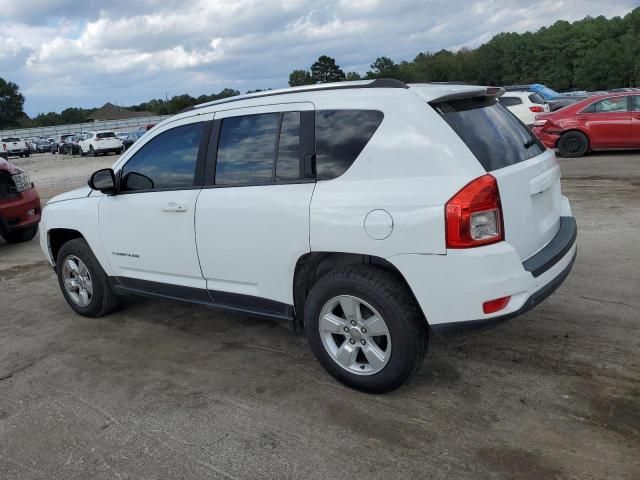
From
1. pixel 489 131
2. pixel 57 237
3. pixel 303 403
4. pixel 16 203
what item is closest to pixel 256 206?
pixel 303 403

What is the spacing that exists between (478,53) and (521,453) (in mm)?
128302

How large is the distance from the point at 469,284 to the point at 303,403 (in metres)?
1.25

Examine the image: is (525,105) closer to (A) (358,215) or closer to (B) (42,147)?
(A) (358,215)

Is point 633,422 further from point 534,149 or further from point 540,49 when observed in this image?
point 540,49

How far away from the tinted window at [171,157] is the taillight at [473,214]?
2010mm

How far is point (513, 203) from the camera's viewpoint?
3.15m

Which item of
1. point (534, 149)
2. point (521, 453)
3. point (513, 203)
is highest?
point (534, 149)

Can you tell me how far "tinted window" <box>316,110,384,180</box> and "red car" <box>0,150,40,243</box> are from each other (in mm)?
6484

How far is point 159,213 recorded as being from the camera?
167 inches

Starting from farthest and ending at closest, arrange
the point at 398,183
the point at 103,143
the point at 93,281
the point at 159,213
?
the point at 103,143, the point at 93,281, the point at 159,213, the point at 398,183

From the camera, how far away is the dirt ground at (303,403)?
286 centimetres

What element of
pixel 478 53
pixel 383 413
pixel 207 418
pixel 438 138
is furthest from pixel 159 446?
pixel 478 53

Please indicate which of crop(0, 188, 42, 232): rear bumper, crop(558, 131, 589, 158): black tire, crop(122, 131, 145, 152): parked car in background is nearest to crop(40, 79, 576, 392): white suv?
crop(0, 188, 42, 232): rear bumper

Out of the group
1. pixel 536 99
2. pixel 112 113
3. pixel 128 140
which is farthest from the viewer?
pixel 112 113
